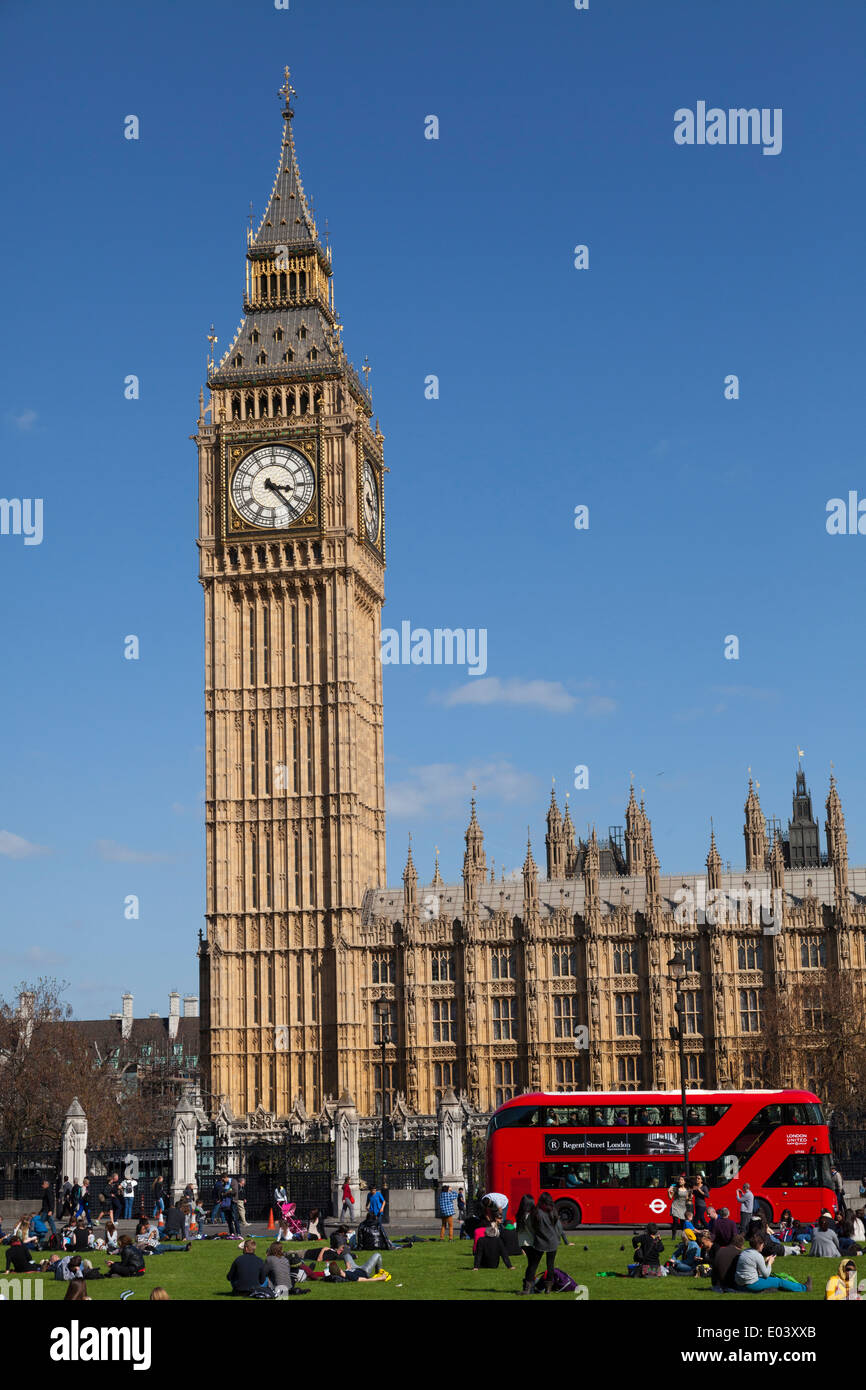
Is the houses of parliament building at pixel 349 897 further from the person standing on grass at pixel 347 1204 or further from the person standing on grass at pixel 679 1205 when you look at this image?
the person standing on grass at pixel 679 1205

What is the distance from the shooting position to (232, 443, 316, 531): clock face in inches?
3469

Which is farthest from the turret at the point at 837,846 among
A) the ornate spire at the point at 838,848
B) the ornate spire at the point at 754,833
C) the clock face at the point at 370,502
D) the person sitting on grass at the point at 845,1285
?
the person sitting on grass at the point at 845,1285

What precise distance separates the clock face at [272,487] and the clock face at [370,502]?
387cm

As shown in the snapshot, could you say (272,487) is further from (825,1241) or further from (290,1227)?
(825,1241)

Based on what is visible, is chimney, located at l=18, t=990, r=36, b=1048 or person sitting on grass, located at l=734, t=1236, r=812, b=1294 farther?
chimney, located at l=18, t=990, r=36, b=1048

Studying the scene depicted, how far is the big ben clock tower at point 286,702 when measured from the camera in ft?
275

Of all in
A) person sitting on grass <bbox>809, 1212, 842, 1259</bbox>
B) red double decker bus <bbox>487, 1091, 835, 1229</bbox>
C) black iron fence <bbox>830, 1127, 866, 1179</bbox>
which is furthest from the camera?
black iron fence <bbox>830, 1127, 866, 1179</bbox>

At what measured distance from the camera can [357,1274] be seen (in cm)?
3014

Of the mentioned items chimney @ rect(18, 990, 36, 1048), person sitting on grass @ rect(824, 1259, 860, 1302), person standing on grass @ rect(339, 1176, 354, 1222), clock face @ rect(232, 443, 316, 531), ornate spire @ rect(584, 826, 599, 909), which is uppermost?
clock face @ rect(232, 443, 316, 531)

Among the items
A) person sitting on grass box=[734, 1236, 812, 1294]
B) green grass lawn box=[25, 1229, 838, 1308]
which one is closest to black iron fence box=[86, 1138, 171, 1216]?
green grass lawn box=[25, 1229, 838, 1308]

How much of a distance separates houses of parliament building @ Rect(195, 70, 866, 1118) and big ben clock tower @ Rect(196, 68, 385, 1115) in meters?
0.11

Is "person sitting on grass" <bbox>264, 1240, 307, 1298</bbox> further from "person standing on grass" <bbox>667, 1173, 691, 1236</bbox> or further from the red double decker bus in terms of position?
the red double decker bus

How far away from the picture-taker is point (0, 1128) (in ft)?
260

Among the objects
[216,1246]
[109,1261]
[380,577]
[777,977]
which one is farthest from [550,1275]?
[380,577]
